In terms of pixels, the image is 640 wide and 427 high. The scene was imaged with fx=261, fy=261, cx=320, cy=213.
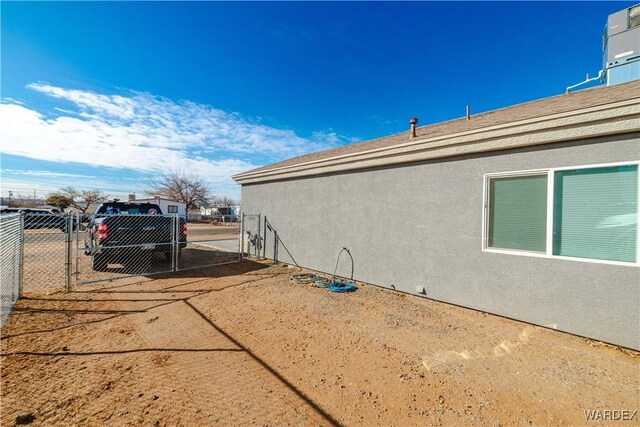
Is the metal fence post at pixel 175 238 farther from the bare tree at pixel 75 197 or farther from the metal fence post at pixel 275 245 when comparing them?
the bare tree at pixel 75 197

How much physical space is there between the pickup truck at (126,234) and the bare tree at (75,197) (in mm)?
33185

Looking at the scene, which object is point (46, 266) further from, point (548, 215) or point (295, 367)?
point (548, 215)

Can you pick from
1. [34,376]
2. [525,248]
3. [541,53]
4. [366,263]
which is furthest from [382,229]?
[541,53]

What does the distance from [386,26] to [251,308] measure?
9.81m

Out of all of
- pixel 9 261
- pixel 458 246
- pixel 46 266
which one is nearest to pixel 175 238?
pixel 9 261

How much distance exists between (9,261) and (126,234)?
247 cm

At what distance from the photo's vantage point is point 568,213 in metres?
3.73

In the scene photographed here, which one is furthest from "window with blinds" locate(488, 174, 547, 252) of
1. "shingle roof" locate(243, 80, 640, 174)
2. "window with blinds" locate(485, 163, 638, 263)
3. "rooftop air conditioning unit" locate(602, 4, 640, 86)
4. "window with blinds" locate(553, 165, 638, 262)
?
"rooftop air conditioning unit" locate(602, 4, 640, 86)

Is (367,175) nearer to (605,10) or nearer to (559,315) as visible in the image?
(559,315)

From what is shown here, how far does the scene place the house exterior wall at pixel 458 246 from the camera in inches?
134

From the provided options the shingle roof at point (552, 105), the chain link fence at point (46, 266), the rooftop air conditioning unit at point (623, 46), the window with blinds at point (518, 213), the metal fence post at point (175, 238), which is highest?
the rooftop air conditioning unit at point (623, 46)

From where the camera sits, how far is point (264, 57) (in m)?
10.7

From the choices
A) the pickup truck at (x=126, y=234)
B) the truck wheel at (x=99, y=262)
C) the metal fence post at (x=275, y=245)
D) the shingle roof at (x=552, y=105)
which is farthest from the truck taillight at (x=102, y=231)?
the shingle roof at (x=552, y=105)

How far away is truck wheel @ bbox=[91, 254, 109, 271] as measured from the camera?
6879 millimetres
